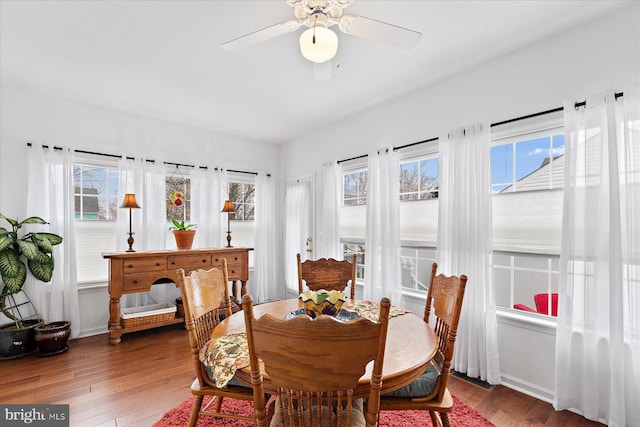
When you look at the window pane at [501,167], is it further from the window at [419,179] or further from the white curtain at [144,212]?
the white curtain at [144,212]

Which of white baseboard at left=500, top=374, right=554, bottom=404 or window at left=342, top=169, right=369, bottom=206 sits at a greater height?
window at left=342, top=169, right=369, bottom=206

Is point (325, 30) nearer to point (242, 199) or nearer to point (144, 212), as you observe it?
point (144, 212)

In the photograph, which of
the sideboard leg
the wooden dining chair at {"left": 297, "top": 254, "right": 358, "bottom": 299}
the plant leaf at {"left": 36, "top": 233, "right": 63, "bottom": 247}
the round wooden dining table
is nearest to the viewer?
the round wooden dining table

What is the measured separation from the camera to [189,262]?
3.73 meters

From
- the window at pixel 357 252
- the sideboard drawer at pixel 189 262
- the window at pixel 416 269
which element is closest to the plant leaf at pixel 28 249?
the sideboard drawer at pixel 189 262

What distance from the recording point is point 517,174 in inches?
101

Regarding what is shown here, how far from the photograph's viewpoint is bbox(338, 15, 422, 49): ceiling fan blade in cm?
169

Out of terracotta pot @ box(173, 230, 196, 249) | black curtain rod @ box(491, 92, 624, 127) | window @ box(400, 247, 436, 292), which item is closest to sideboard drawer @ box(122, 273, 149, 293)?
terracotta pot @ box(173, 230, 196, 249)

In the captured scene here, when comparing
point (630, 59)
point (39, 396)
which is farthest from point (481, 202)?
point (39, 396)

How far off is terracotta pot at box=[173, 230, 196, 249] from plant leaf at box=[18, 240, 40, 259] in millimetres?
1281

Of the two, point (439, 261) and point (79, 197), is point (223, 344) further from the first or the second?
point (79, 197)

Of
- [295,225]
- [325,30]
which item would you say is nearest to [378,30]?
[325,30]

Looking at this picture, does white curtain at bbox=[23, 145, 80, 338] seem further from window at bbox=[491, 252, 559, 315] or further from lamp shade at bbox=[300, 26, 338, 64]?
window at bbox=[491, 252, 559, 315]

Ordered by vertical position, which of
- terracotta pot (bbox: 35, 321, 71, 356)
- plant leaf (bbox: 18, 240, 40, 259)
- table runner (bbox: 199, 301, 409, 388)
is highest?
plant leaf (bbox: 18, 240, 40, 259)
